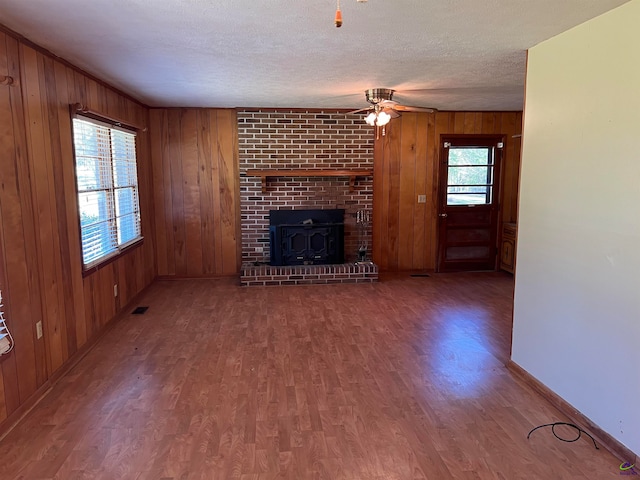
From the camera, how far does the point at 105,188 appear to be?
4129mm

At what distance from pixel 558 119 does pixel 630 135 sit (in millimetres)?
568

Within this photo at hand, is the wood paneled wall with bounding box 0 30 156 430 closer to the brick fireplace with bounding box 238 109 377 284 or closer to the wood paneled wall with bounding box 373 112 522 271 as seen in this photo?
the brick fireplace with bounding box 238 109 377 284

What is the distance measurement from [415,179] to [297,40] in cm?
378

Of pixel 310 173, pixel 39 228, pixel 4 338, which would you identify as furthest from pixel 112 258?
pixel 310 173

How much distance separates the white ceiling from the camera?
2230 millimetres

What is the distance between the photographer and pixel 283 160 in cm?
591

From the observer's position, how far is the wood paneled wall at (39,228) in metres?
2.52

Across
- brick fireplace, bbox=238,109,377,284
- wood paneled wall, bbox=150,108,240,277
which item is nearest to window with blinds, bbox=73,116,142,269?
wood paneled wall, bbox=150,108,240,277

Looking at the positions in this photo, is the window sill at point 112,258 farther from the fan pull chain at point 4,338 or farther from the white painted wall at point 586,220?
the white painted wall at point 586,220

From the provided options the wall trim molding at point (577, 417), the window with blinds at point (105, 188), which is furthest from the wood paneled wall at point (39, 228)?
the wall trim molding at point (577, 417)

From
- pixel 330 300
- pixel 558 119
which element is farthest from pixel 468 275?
pixel 558 119

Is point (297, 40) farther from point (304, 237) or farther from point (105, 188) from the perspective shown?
point (304, 237)

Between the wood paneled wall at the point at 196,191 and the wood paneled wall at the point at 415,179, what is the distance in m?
2.01

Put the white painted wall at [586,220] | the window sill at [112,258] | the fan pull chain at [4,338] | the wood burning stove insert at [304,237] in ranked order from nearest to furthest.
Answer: the white painted wall at [586,220], the fan pull chain at [4,338], the window sill at [112,258], the wood burning stove insert at [304,237]
